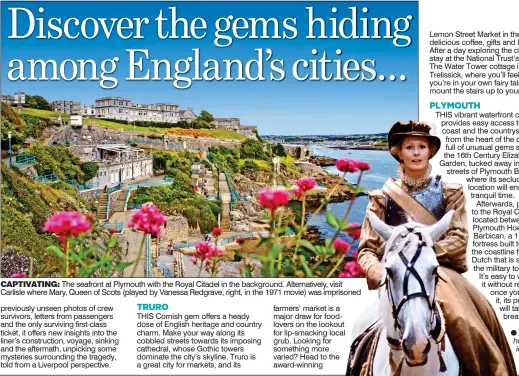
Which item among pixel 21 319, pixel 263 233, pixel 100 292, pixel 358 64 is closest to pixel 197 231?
pixel 263 233

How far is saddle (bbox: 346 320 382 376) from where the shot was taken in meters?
3.96

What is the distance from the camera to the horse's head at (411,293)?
3215mm

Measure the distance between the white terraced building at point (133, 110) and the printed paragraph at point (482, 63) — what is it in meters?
2.35

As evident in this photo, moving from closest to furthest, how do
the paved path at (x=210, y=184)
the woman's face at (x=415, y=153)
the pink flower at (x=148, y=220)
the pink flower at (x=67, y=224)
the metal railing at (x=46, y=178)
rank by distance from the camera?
the woman's face at (x=415, y=153) → the pink flower at (x=67, y=224) → the pink flower at (x=148, y=220) → the metal railing at (x=46, y=178) → the paved path at (x=210, y=184)

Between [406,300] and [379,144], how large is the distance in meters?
3.03

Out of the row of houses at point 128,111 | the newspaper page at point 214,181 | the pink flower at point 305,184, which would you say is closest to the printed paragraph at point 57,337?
the newspaper page at point 214,181

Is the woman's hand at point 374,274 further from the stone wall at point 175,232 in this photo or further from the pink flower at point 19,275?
the pink flower at point 19,275

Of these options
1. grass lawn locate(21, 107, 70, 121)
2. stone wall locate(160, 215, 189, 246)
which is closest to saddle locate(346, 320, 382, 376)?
stone wall locate(160, 215, 189, 246)

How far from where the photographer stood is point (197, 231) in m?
6.00

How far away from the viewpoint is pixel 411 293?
3.29 meters

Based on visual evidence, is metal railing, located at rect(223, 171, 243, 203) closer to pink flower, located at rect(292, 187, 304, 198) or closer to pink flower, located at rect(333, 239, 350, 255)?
pink flower, located at rect(292, 187, 304, 198)

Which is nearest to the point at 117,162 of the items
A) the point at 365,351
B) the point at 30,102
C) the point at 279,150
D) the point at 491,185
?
the point at 30,102

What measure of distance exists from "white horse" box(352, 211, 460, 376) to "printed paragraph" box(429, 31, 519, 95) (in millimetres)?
2499

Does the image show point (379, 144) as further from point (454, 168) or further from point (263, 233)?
point (263, 233)
